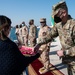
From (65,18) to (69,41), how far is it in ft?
1.26

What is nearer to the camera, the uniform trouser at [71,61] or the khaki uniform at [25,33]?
the uniform trouser at [71,61]

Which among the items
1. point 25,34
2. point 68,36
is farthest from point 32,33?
point 68,36

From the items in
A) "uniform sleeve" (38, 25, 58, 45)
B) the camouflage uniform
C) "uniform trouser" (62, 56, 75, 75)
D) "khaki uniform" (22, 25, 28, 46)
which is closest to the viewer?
the camouflage uniform

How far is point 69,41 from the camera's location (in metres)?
4.10

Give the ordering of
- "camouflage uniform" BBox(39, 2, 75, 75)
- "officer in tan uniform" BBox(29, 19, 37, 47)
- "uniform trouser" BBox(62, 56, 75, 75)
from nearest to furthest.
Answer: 1. "camouflage uniform" BBox(39, 2, 75, 75)
2. "uniform trouser" BBox(62, 56, 75, 75)
3. "officer in tan uniform" BBox(29, 19, 37, 47)

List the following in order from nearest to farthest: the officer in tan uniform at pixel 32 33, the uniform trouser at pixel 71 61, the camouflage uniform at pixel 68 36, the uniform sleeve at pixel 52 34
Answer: the camouflage uniform at pixel 68 36, the uniform trouser at pixel 71 61, the uniform sleeve at pixel 52 34, the officer in tan uniform at pixel 32 33

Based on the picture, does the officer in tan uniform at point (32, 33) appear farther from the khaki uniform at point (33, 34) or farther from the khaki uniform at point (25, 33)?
the khaki uniform at point (25, 33)

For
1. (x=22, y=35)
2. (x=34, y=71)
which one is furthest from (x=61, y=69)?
(x=22, y=35)

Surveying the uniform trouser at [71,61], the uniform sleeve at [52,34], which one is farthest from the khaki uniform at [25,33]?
the uniform trouser at [71,61]

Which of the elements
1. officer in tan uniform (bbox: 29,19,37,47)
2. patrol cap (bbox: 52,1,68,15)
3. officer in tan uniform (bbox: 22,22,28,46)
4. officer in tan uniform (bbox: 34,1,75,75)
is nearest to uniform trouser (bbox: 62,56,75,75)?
officer in tan uniform (bbox: 34,1,75,75)

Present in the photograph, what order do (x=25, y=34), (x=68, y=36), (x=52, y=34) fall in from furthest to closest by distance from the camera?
(x=25, y=34) → (x=52, y=34) → (x=68, y=36)

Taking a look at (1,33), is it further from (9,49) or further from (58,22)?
(58,22)

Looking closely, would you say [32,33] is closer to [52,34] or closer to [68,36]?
[52,34]

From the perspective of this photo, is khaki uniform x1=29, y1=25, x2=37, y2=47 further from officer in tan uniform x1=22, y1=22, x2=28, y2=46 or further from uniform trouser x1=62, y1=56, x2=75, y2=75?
uniform trouser x1=62, y1=56, x2=75, y2=75
